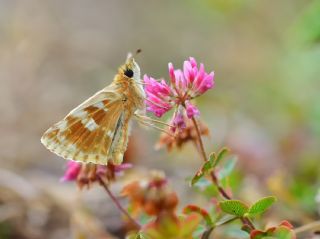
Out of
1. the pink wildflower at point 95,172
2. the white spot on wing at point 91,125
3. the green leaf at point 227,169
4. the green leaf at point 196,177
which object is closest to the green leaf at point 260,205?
the green leaf at point 196,177

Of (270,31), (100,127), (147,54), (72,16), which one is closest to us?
(100,127)

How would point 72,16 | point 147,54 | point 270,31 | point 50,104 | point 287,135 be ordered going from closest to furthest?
point 287,135, point 50,104, point 270,31, point 147,54, point 72,16

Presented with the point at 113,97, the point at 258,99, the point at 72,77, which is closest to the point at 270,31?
the point at 258,99

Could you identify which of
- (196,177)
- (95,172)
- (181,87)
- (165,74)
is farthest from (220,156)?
(165,74)

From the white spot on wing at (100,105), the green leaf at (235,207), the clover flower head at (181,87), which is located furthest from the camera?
the white spot on wing at (100,105)

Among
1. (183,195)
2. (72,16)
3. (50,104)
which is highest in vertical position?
(72,16)

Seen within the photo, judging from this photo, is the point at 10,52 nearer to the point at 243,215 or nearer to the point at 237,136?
the point at 237,136

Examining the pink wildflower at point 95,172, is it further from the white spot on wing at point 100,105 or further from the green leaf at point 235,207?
the green leaf at point 235,207

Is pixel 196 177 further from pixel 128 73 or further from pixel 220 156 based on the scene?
pixel 128 73
